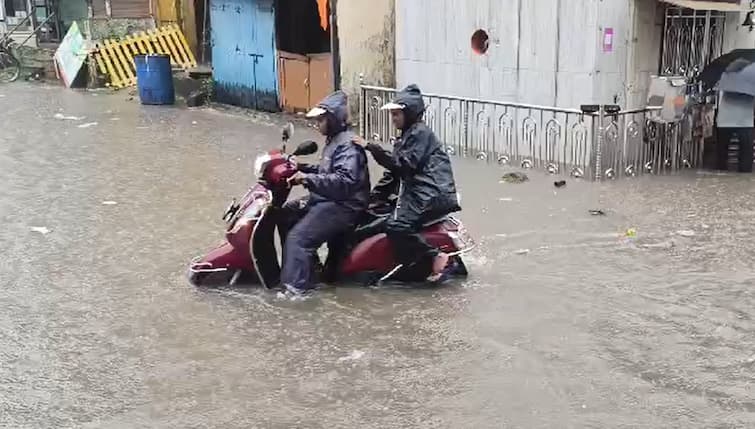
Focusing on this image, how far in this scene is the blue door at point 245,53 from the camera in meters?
16.6

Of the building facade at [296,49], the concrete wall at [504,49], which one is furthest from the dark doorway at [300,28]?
the concrete wall at [504,49]

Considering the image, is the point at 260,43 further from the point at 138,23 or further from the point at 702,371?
the point at 702,371

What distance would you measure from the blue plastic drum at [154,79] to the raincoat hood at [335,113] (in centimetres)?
1239

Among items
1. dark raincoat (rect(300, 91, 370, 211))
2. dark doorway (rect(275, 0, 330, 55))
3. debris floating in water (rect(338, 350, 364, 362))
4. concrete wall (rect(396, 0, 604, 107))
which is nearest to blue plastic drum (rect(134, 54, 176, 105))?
dark doorway (rect(275, 0, 330, 55))

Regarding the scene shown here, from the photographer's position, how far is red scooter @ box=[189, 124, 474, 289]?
21.1 feet

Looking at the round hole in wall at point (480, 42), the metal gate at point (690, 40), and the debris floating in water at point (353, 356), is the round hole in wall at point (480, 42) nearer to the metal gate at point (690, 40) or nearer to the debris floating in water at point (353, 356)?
the metal gate at point (690, 40)

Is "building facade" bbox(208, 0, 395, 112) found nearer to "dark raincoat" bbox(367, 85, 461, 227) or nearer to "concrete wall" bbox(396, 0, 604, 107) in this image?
"concrete wall" bbox(396, 0, 604, 107)

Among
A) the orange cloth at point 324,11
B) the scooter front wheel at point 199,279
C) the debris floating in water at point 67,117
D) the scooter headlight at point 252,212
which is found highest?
the orange cloth at point 324,11

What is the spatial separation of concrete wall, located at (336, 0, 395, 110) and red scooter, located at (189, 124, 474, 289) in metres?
7.69

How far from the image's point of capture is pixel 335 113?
6.42 m

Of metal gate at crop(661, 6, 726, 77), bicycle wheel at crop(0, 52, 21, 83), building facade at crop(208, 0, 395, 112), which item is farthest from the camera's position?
bicycle wheel at crop(0, 52, 21, 83)

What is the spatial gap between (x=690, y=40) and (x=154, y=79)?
11.2 m

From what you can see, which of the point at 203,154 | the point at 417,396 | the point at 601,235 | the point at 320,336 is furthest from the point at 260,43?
the point at 417,396

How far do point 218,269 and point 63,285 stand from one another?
4.36 ft
